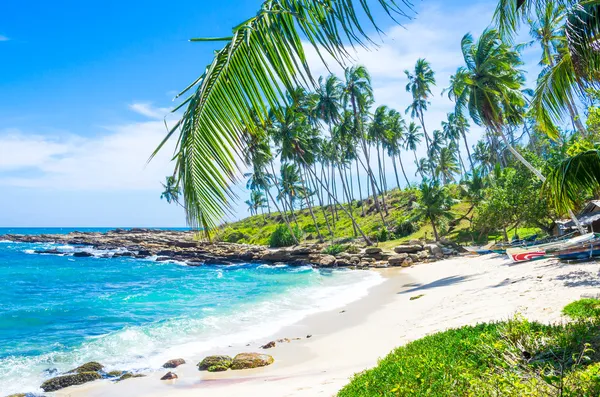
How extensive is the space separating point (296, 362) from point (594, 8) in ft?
32.2

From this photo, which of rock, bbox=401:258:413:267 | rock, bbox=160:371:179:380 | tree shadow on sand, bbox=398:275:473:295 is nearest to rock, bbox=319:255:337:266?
rock, bbox=401:258:413:267

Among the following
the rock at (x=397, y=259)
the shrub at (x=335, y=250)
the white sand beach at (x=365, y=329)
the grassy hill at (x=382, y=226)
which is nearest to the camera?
the white sand beach at (x=365, y=329)

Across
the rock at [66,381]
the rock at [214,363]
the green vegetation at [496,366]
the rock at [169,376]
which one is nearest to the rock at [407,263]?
the rock at [214,363]

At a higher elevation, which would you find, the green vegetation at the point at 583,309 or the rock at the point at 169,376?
the green vegetation at the point at 583,309

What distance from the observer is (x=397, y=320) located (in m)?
14.4

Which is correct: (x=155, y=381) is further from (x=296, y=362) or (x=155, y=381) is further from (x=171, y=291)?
(x=171, y=291)

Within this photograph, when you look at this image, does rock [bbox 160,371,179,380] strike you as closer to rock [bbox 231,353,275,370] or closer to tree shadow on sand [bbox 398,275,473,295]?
rock [bbox 231,353,275,370]

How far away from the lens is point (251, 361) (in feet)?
37.4

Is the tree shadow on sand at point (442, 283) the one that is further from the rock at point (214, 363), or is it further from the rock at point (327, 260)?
the rock at point (327, 260)

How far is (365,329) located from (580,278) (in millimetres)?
6545

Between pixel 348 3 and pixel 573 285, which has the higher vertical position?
pixel 348 3

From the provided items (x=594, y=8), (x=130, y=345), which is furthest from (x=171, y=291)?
(x=594, y=8)

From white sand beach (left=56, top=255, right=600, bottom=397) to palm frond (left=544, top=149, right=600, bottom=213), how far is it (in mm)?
2602

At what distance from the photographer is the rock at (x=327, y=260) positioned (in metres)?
39.3
